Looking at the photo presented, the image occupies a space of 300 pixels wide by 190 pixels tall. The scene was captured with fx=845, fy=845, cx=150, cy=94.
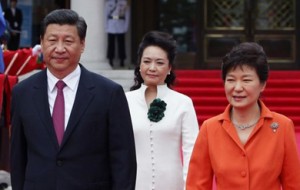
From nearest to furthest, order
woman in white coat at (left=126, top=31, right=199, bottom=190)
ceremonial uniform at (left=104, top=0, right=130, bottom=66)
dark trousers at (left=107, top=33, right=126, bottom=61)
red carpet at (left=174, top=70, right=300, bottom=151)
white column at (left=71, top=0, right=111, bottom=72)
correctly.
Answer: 1. woman in white coat at (left=126, top=31, right=199, bottom=190)
2. red carpet at (left=174, top=70, right=300, bottom=151)
3. white column at (left=71, top=0, right=111, bottom=72)
4. ceremonial uniform at (left=104, top=0, right=130, bottom=66)
5. dark trousers at (left=107, top=33, right=126, bottom=61)

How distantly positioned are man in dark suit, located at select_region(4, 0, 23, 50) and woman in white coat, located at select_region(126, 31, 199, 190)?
14.0 m

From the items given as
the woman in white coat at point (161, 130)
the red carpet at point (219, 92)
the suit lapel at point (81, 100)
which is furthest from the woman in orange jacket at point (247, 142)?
the red carpet at point (219, 92)

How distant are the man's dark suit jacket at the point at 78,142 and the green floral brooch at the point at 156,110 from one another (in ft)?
3.57

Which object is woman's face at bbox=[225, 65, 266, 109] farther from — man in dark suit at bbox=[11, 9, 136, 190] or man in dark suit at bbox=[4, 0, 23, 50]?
man in dark suit at bbox=[4, 0, 23, 50]

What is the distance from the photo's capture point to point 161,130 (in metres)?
5.21

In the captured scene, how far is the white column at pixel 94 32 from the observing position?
1714cm

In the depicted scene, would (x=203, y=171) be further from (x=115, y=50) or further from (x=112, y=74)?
(x=115, y=50)

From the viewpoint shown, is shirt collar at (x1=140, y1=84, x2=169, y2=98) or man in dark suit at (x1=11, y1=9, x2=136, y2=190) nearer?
man in dark suit at (x1=11, y1=9, x2=136, y2=190)

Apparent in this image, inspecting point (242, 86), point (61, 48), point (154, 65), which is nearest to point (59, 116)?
point (61, 48)

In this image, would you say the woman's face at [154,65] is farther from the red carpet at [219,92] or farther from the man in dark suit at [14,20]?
the man in dark suit at [14,20]

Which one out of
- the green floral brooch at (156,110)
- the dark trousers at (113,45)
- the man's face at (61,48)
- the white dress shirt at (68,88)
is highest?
the man's face at (61,48)

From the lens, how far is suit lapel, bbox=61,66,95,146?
3971 millimetres

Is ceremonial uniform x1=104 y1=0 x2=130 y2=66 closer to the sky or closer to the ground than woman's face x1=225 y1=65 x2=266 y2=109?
closer to the ground

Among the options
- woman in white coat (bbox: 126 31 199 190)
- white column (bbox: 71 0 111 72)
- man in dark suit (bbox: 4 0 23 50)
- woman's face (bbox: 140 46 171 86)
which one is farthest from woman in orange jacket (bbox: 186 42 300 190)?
man in dark suit (bbox: 4 0 23 50)
